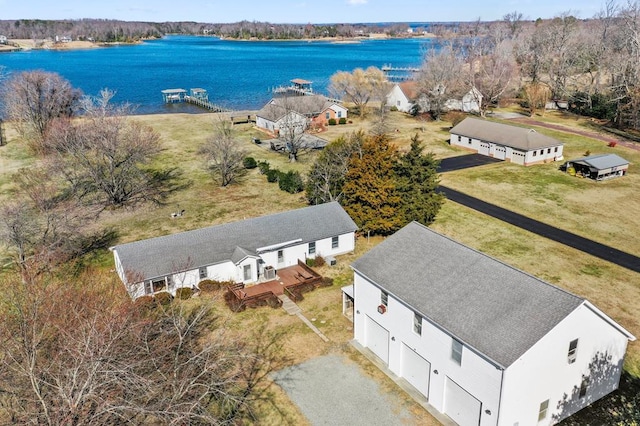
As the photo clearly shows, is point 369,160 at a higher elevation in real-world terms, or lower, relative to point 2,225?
higher

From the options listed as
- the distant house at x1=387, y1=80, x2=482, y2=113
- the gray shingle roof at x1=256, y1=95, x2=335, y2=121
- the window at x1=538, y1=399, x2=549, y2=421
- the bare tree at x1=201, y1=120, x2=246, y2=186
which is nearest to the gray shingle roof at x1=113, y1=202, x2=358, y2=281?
the bare tree at x1=201, y1=120, x2=246, y2=186

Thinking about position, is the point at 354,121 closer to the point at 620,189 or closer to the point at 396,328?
the point at 620,189

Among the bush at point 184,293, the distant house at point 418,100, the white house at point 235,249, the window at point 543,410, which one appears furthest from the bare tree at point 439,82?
the window at point 543,410

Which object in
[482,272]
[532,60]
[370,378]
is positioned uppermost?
[532,60]

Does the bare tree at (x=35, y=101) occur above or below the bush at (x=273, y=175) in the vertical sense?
above

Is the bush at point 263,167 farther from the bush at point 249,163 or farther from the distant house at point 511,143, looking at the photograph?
the distant house at point 511,143

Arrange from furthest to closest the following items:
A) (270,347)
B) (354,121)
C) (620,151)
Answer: (354,121) → (620,151) → (270,347)

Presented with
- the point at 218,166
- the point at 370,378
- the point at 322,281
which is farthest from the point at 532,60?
the point at 370,378
